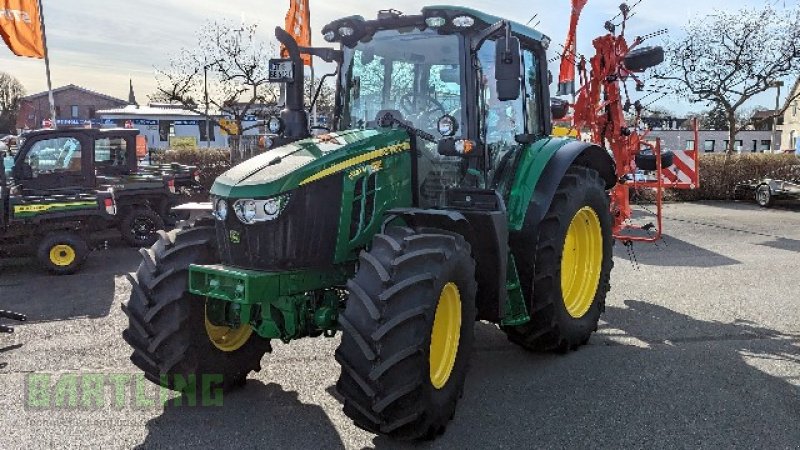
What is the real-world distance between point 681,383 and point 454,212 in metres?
2.04

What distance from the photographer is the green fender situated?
4570mm

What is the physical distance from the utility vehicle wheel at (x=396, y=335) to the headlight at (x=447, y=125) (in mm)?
885

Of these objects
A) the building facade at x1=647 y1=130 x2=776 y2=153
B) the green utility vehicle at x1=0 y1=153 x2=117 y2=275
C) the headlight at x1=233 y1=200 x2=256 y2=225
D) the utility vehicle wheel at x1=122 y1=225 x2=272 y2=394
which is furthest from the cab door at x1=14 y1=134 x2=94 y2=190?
the building facade at x1=647 y1=130 x2=776 y2=153

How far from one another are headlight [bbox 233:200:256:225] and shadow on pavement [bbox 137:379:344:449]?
121 centimetres

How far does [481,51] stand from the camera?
439 cm

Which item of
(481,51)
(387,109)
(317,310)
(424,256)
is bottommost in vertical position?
(317,310)

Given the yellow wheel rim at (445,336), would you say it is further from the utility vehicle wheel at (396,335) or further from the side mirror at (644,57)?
the side mirror at (644,57)

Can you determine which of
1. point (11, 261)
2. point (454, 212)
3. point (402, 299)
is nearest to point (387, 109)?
point (454, 212)

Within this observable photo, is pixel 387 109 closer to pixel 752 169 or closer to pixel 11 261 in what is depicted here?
pixel 11 261

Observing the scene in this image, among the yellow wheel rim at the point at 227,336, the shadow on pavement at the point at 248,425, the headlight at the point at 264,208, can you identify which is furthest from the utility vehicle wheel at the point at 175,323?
the headlight at the point at 264,208

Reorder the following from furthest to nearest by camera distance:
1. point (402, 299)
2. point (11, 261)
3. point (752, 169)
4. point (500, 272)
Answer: point (752, 169), point (11, 261), point (500, 272), point (402, 299)

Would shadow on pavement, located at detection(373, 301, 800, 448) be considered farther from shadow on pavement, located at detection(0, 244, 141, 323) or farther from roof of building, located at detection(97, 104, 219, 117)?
roof of building, located at detection(97, 104, 219, 117)

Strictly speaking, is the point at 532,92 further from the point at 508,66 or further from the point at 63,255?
the point at 63,255

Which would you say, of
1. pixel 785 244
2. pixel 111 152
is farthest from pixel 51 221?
pixel 785 244
